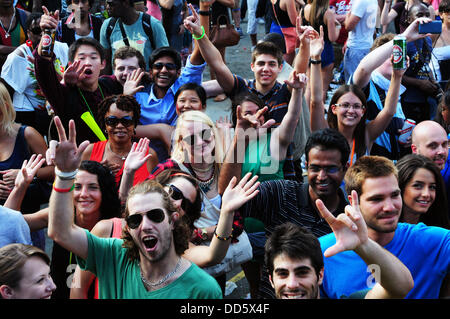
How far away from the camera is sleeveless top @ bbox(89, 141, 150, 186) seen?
3.92m

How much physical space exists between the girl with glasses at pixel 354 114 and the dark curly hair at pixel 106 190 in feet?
5.96

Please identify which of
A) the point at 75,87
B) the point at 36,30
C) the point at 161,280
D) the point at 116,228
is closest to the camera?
the point at 161,280

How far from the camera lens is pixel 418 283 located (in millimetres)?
2873

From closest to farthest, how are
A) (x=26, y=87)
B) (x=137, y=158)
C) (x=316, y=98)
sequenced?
(x=137, y=158) < (x=316, y=98) < (x=26, y=87)

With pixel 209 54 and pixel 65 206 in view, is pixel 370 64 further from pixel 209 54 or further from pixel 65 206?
pixel 65 206

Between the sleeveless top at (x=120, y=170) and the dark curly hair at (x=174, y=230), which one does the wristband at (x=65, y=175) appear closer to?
the dark curly hair at (x=174, y=230)

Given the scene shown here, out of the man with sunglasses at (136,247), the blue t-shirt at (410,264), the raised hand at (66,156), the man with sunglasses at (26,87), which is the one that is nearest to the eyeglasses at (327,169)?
the blue t-shirt at (410,264)

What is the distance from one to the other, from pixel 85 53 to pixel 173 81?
0.80 m

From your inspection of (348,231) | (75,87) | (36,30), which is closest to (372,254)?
(348,231)

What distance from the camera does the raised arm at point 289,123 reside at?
404cm

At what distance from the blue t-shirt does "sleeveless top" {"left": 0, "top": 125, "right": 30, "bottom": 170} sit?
2431 mm

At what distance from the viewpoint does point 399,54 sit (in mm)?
4402

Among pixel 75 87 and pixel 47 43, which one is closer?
pixel 47 43

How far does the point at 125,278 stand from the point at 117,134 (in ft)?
5.37
